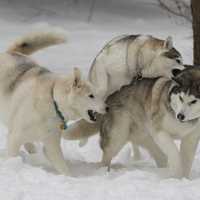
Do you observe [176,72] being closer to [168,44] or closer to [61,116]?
[168,44]

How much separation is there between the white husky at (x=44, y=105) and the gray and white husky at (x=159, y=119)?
1.13 ft

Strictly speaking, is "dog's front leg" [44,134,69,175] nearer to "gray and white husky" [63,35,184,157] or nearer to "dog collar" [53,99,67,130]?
"dog collar" [53,99,67,130]

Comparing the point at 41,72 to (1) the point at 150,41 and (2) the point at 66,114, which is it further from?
(1) the point at 150,41

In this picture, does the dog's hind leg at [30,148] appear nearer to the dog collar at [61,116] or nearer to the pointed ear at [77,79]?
the dog collar at [61,116]

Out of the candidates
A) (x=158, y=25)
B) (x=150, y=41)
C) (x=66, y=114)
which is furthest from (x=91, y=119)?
(x=158, y=25)

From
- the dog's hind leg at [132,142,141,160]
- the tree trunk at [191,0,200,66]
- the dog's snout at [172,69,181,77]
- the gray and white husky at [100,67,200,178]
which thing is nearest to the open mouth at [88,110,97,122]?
the gray and white husky at [100,67,200,178]

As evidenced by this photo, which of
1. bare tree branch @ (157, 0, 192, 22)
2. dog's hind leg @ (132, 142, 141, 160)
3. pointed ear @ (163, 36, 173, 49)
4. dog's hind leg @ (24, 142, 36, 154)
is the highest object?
bare tree branch @ (157, 0, 192, 22)

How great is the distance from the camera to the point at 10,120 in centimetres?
582

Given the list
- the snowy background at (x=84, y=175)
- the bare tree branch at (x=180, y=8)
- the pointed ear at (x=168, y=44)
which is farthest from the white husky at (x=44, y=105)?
the bare tree branch at (x=180, y=8)

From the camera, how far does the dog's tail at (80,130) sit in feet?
19.7

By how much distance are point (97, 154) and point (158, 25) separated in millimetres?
10171

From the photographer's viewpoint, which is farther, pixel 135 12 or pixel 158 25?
pixel 135 12

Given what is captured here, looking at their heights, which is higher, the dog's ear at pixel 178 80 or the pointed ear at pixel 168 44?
the pointed ear at pixel 168 44

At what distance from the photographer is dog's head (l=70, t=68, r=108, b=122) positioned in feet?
17.7
